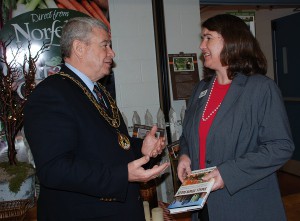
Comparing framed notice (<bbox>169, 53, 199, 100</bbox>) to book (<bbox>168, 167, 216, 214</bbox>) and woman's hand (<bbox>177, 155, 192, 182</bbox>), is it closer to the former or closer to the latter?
woman's hand (<bbox>177, 155, 192, 182</bbox>)

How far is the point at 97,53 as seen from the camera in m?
1.62

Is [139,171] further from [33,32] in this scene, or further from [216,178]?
[33,32]

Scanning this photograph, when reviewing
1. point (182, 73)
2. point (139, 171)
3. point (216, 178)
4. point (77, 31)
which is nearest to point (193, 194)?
point (216, 178)

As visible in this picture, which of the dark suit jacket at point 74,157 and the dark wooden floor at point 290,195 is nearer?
the dark suit jacket at point 74,157

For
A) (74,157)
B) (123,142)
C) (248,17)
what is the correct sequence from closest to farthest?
1. (74,157)
2. (123,142)
3. (248,17)

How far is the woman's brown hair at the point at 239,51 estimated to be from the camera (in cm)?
175

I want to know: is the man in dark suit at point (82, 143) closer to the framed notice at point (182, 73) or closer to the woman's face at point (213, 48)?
the woman's face at point (213, 48)

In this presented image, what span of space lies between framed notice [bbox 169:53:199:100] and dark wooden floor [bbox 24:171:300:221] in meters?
1.50

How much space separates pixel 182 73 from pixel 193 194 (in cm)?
215

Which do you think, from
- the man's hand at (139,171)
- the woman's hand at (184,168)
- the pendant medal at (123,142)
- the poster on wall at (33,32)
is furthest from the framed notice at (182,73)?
the man's hand at (139,171)

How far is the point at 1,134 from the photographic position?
283 centimetres

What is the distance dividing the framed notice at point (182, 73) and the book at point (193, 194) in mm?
1897

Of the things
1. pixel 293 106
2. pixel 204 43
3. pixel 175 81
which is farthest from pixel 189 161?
pixel 293 106

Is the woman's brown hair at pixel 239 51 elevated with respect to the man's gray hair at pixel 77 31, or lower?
lower
